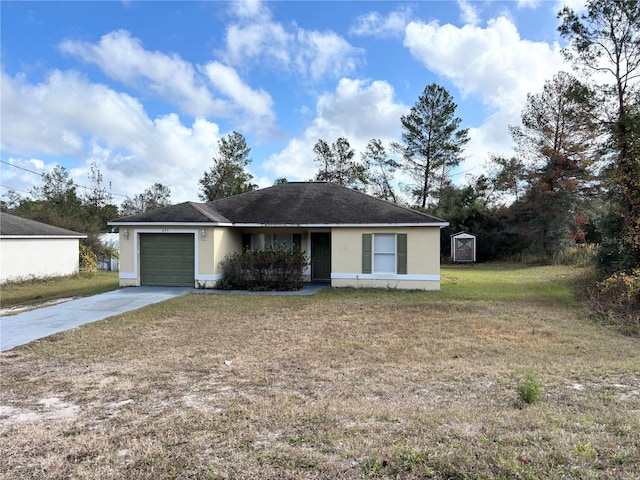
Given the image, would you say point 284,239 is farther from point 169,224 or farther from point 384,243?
point 169,224

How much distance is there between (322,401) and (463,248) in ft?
92.8

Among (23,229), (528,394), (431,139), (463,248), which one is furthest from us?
(431,139)

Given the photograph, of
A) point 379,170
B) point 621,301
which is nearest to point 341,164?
point 379,170

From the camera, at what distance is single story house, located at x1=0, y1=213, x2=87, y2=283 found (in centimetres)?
1770

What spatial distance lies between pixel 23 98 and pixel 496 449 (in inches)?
964

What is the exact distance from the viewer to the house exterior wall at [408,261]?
1420 cm

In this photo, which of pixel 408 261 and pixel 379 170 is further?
pixel 379 170

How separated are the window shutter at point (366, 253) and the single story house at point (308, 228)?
0.04 m

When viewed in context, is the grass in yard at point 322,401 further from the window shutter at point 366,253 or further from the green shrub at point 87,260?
the green shrub at point 87,260

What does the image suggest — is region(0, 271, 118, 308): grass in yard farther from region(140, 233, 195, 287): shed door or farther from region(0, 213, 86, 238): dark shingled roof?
region(0, 213, 86, 238): dark shingled roof

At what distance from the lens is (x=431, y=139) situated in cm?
3469

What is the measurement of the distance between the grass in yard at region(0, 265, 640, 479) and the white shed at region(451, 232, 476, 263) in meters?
22.0

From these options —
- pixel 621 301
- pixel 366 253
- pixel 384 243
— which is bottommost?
pixel 621 301

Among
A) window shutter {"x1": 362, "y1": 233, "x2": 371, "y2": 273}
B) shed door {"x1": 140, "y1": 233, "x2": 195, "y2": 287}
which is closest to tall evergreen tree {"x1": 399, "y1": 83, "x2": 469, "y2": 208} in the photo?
window shutter {"x1": 362, "y1": 233, "x2": 371, "y2": 273}
